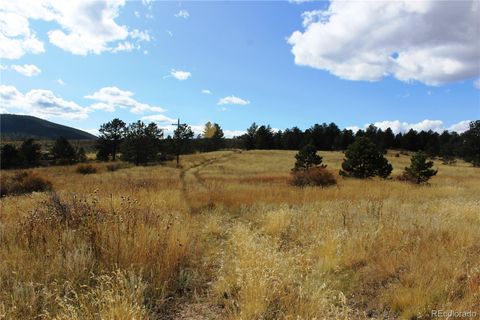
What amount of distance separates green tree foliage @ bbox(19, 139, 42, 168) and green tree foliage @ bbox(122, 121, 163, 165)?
50.0ft

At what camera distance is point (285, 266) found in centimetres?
446

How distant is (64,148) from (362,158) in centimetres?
6071

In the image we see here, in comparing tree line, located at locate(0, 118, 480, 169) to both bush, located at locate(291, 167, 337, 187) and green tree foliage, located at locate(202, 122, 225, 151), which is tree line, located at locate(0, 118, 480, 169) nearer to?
green tree foliage, located at locate(202, 122, 225, 151)

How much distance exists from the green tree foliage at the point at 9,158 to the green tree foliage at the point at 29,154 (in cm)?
83

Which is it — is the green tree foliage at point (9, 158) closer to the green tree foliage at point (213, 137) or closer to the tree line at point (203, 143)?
the tree line at point (203, 143)

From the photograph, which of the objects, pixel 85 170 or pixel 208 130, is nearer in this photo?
pixel 85 170

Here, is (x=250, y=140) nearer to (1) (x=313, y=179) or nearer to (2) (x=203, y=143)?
(2) (x=203, y=143)

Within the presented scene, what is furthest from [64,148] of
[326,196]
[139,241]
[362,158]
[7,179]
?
[139,241]

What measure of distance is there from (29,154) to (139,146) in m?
19.3

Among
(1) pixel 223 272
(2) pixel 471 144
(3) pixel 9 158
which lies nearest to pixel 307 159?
(1) pixel 223 272

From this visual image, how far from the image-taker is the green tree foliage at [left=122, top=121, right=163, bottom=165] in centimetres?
6222

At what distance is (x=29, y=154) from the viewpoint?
62.1 metres

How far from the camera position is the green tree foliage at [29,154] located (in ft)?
202

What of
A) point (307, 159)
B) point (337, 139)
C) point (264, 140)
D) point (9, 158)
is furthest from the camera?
point (264, 140)
